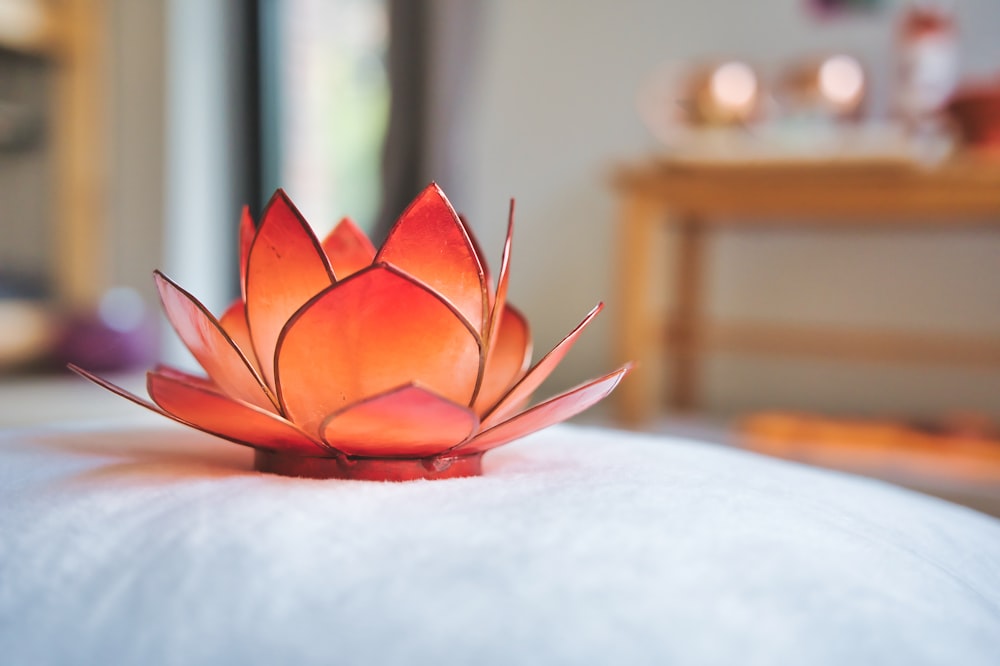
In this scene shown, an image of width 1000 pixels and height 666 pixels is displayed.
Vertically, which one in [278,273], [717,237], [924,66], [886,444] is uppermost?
[924,66]

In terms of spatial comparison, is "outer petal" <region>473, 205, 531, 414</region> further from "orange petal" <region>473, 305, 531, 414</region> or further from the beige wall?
the beige wall

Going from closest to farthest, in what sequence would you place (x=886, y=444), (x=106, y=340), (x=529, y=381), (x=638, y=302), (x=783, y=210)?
(x=529, y=381) → (x=886, y=444) → (x=783, y=210) → (x=638, y=302) → (x=106, y=340)

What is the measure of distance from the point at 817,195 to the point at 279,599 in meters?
1.60

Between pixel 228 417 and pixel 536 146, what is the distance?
2234 mm

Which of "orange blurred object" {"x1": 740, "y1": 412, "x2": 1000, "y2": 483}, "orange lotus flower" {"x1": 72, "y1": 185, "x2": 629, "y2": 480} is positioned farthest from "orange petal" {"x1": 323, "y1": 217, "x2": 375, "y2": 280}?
"orange blurred object" {"x1": 740, "y1": 412, "x2": 1000, "y2": 483}

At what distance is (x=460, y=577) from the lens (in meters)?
0.25

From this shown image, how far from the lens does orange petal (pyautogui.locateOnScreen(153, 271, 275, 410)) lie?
13.1 inches

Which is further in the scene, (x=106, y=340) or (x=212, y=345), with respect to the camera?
(x=106, y=340)

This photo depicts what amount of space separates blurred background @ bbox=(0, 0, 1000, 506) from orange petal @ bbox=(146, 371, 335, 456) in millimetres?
1506

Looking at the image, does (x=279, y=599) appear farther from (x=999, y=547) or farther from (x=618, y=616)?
(x=999, y=547)

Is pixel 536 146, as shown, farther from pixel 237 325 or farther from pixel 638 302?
pixel 237 325

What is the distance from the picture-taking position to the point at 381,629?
0.23 meters

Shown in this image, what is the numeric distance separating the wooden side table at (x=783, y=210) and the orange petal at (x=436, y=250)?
4.79 feet

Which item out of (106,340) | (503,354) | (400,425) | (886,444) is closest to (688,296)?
(886,444)
